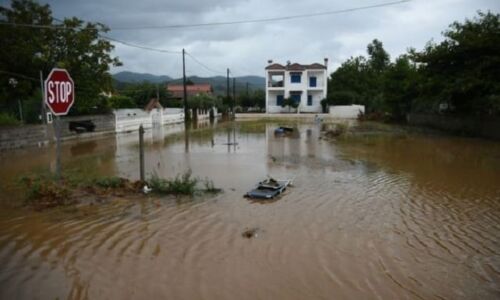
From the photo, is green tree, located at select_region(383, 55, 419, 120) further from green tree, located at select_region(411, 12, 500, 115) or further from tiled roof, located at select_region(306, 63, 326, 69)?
tiled roof, located at select_region(306, 63, 326, 69)

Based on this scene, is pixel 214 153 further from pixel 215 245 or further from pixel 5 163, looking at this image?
pixel 215 245

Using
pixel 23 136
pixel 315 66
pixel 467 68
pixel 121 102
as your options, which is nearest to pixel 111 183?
pixel 23 136

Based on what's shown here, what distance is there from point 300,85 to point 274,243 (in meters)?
54.7

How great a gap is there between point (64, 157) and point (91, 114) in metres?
12.3

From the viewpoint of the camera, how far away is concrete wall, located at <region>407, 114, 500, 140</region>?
21.5m

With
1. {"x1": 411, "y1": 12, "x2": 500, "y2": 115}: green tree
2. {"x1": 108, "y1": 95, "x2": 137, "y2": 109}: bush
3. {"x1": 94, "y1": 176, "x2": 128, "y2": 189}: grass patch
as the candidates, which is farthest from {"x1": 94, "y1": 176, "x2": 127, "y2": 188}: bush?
{"x1": 108, "y1": 95, "x2": 137, "y2": 109}: bush

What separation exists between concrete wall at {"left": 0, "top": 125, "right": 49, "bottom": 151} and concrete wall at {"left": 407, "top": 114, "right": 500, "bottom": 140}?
2354 centimetres

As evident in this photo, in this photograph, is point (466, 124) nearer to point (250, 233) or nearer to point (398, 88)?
point (398, 88)

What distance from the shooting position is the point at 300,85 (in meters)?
58.7

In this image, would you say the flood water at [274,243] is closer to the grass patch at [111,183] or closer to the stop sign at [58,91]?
the grass patch at [111,183]

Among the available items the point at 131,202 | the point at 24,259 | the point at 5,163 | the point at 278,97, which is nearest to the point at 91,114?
the point at 5,163

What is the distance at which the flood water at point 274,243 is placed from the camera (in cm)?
425

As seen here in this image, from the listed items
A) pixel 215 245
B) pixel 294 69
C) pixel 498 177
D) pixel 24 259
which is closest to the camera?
pixel 24 259

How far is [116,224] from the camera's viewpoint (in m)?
6.32
